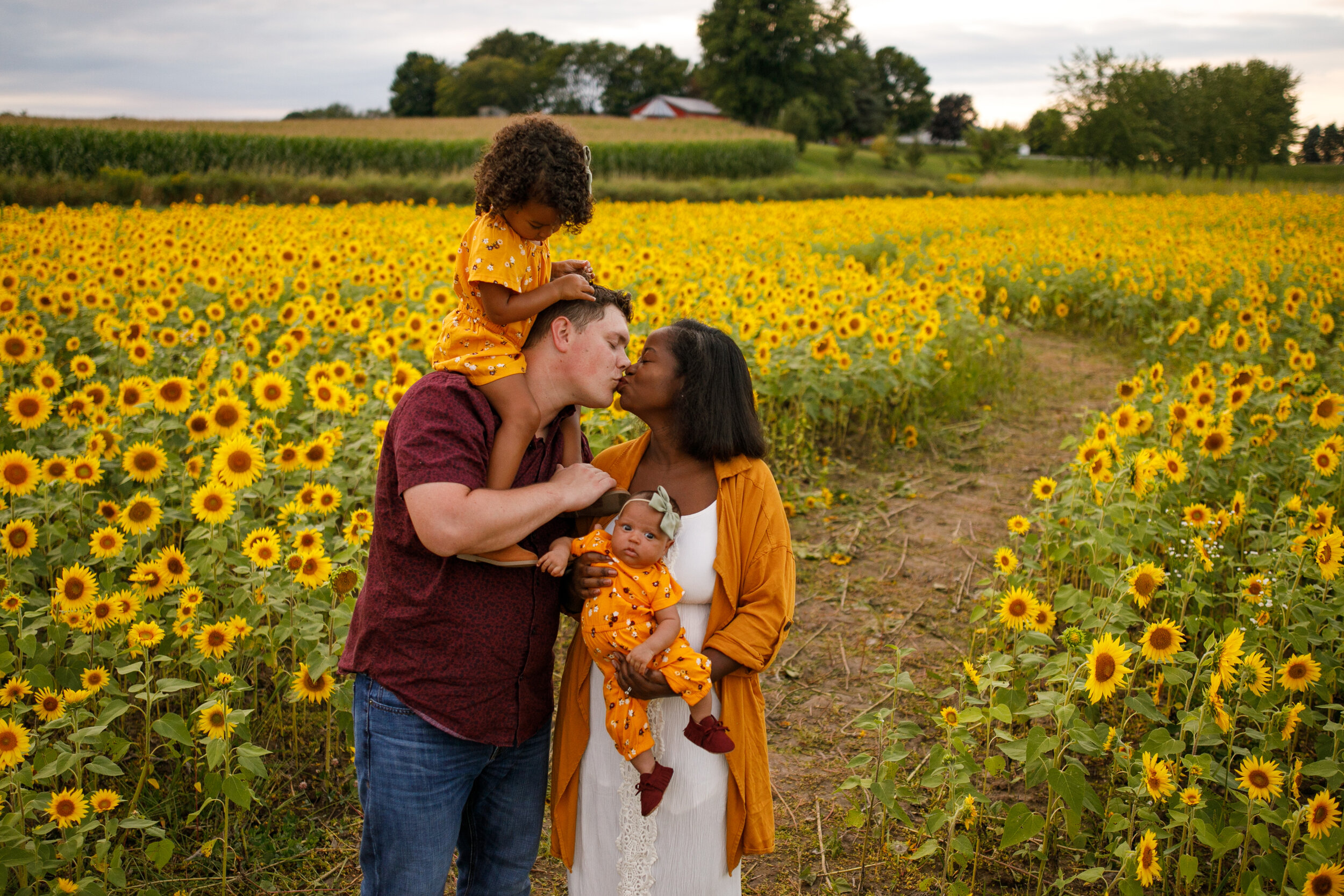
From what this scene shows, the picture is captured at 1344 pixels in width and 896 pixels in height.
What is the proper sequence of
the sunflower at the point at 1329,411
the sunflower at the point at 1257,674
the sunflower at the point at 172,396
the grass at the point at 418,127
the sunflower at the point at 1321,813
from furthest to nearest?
the grass at the point at 418,127, the sunflower at the point at 1329,411, the sunflower at the point at 172,396, the sunflower at the point at 1257,674, the sunflower at the point at 1321,813

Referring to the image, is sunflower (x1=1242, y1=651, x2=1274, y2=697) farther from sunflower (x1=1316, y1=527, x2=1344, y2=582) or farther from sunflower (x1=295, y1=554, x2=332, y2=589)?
sunflower (x1=295, y1=554, x2=332, y2=589)

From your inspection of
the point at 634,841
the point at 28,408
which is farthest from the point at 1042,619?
the point at 28,408

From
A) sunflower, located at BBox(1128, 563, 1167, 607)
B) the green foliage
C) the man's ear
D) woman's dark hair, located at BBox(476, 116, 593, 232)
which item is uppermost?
the green foliage

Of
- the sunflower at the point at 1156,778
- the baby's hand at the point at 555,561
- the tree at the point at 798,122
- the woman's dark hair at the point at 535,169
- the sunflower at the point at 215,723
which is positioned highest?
the tree at the point at 798,122

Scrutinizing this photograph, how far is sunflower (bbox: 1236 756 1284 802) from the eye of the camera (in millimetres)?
2211

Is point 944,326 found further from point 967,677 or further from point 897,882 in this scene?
point 897,882

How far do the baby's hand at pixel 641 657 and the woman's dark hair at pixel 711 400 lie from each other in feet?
1.54

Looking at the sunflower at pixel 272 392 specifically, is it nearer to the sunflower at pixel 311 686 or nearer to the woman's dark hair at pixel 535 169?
the sunflower at pixel 311 686

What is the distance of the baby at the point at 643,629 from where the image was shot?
71.4 inches

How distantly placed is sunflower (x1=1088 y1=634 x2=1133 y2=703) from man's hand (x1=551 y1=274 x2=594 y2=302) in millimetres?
1582

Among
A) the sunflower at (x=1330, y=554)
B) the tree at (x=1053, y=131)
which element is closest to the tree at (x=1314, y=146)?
the tree at (x=1053, y=131)

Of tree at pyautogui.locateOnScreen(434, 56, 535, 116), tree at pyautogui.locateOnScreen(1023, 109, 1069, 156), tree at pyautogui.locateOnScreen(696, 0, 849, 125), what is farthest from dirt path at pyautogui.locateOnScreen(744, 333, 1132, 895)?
tree at pyautogui.locateOnScreen(434, 56, 535, 116)

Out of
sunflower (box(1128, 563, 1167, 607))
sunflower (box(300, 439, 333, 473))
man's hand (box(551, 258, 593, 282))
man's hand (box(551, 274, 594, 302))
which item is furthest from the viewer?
sunflower (box(300, 439, 333, 473))

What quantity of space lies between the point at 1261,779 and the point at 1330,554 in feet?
2.73
